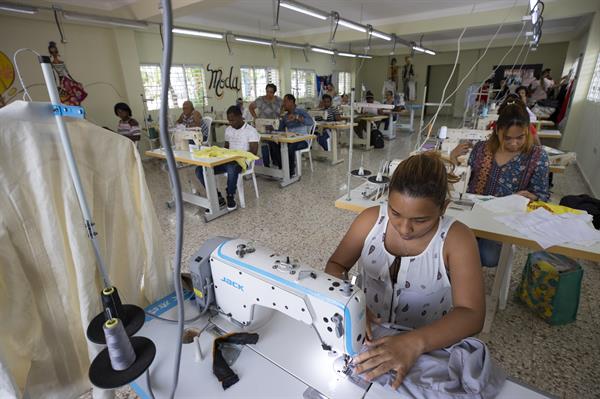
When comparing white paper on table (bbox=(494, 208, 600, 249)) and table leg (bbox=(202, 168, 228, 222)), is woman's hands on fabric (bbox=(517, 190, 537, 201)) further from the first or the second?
table leg (bbox=(202, 168, 228, 222))

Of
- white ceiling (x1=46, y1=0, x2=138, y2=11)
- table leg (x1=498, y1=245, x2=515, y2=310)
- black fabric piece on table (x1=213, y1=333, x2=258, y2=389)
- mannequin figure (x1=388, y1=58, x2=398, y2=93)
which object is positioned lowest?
table leg (x1=498, y1=245, x2=515, y2=310)

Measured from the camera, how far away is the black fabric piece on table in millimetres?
781

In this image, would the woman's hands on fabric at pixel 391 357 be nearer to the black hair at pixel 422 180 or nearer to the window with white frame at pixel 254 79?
the black hair at pixel 422 180

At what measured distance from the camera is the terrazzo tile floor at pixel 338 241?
165cm

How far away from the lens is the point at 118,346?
0.63 m

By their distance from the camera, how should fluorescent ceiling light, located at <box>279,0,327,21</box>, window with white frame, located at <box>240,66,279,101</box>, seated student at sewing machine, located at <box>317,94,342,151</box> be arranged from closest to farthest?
fluorescent ceiling light, located at <box>279,0,327,21</box>
seated student at sewing machine, located at <box>317,94,342,151</box>
window with white frame, located at <box>240,66,279,101</box>

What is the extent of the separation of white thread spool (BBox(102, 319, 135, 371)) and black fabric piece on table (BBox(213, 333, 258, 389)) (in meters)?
0.23

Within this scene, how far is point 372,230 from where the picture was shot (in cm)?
114

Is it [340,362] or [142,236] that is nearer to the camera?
[340,362]

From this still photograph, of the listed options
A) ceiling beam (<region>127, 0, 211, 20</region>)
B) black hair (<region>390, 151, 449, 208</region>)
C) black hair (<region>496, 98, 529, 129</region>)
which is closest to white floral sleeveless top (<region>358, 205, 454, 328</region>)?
black hair (<region>390, 151, 449, 208</region>)

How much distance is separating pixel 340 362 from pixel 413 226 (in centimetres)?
45

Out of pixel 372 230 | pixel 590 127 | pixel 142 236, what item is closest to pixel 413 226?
pixel 372 230

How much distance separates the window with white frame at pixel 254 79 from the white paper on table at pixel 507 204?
8021 mm

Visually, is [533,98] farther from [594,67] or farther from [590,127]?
[590,127]
